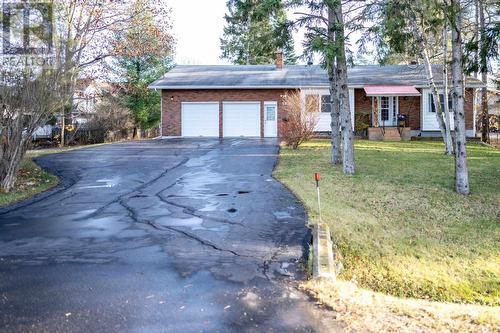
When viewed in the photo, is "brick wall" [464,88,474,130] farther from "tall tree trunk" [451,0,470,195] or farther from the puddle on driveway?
the puddle on driveway

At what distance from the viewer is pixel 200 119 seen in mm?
26266

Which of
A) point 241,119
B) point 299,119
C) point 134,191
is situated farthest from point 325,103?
point 134,191

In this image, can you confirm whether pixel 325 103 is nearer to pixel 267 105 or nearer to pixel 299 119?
pixel 267 105

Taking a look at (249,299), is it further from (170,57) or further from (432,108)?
(170,57)

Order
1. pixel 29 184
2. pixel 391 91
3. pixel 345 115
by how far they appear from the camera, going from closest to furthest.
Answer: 1. pixel 29 184
2. pixel 345 115
3. pixel 391 91

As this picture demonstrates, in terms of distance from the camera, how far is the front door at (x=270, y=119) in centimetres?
2592

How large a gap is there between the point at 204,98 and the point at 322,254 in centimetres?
2111

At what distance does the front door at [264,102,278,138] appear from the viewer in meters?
25.9

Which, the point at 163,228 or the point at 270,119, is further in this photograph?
the point at 270,119

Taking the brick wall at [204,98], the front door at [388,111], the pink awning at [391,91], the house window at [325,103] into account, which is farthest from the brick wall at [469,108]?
the brick wall at [204,98]

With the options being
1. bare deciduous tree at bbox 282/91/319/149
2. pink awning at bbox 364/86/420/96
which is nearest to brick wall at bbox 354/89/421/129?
pink awning at bbox 364/86/420/96

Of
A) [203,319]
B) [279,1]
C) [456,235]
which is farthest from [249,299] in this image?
[279,1]

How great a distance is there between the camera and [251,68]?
29750 millimetres

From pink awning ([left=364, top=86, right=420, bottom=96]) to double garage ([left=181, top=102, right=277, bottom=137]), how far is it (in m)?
5.15
